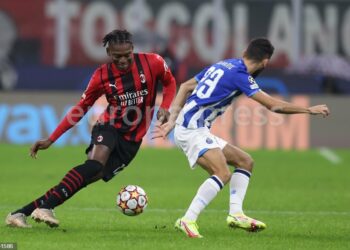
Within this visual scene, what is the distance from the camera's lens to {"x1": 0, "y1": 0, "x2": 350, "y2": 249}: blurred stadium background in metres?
12.4

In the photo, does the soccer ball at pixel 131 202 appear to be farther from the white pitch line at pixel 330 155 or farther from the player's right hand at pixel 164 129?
the white pitch line at pixel 330 155

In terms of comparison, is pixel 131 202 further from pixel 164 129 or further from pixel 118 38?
pixel 118 38

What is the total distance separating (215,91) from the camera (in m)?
9.91

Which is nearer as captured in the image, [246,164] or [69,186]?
[69,186]

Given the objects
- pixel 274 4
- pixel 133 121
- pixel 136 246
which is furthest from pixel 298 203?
pixel 274 4

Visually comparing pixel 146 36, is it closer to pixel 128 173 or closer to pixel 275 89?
pixel 275 89

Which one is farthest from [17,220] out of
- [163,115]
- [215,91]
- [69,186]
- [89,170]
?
[215,91]

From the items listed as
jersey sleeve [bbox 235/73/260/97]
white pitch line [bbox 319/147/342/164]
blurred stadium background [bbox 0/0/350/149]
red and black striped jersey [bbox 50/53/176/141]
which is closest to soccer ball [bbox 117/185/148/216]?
red and black striped jersey [bbox 50/53/176/141]

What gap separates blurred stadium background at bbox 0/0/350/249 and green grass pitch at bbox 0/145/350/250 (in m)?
0.03

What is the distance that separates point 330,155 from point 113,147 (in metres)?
11.4

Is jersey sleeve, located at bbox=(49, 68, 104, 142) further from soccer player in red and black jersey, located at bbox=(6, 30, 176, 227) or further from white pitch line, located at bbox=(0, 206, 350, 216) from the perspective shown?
white pitch line, located at bbox=(0, 206, 350, 216)

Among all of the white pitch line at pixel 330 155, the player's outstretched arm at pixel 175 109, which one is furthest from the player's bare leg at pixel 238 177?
the white pitch line at pixel 330 155

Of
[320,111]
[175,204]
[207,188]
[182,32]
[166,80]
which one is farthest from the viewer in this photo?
[182,32]

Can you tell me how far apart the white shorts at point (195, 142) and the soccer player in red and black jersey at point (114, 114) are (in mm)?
327
